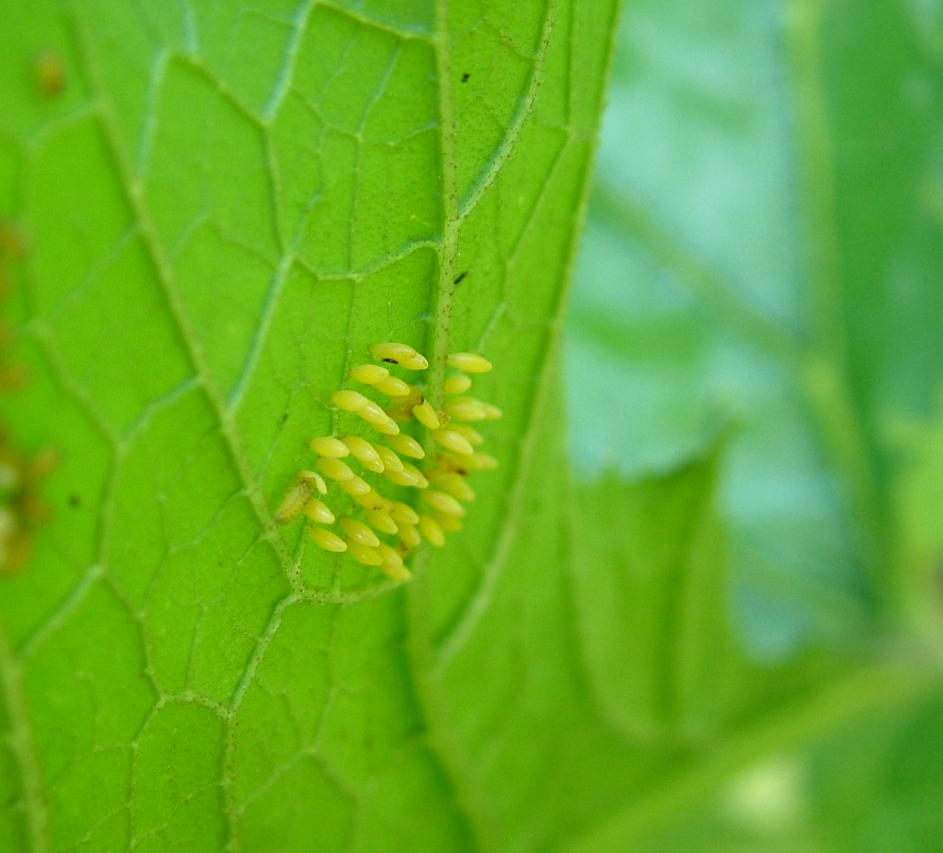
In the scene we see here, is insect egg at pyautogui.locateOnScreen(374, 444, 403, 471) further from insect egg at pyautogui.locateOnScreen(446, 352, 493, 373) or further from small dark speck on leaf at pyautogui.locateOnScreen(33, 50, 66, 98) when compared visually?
small dark speck on leaf at pyautogui.locateOnScreen(33, 50, 66, 98)

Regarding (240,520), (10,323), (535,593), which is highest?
(10,323)

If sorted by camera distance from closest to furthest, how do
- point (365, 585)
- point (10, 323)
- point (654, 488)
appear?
point (10, 323) → point (365, 585) → point (654, 488)

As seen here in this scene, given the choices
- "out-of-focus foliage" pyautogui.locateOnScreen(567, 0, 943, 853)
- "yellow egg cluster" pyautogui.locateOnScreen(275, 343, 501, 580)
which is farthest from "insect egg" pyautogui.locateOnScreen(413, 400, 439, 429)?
"out-of-focus foliage" pyautogui.locateOnScreen(567, 0, 943, 853)

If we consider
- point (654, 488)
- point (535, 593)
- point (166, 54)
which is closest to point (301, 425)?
point (166, 54)

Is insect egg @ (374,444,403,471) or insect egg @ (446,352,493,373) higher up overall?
insect egg @ (446,352,493,373)

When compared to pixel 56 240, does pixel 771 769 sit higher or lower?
lower

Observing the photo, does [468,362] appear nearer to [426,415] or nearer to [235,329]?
[426,415]

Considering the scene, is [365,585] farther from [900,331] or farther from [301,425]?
[900,331]
